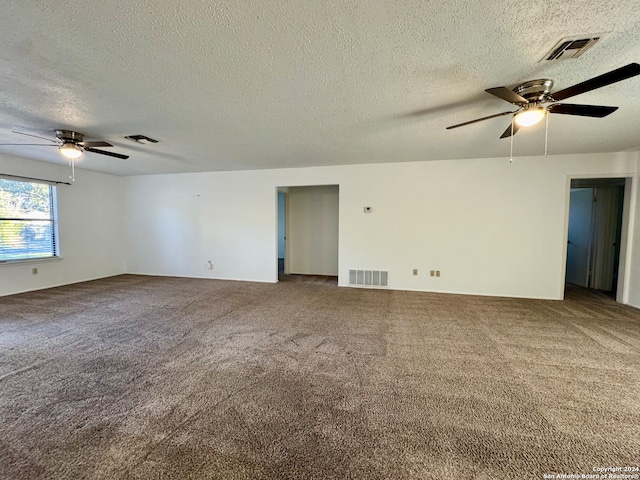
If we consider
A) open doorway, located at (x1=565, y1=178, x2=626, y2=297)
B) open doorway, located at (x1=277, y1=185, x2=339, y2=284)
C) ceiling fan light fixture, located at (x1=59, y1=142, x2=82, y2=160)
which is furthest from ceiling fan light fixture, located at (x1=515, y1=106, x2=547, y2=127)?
ceiling fan light fixture, located at (x1=59, y1=142, x2=82, y2=160)

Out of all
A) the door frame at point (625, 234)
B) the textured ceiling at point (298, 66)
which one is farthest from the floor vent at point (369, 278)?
the door frame at point (625, 234)

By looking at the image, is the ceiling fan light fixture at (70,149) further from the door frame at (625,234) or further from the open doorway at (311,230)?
the door frame at (625,234)

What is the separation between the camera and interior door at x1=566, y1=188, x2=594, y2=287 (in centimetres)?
560

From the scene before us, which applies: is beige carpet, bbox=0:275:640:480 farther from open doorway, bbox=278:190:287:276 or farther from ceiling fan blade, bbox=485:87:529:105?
open doorway, bbox=278:190:287:276

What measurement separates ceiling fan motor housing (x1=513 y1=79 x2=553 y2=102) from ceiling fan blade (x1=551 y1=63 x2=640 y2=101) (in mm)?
80

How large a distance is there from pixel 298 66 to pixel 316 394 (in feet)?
7.87

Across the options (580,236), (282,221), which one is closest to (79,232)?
(282,221)

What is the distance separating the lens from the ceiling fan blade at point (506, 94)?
195 cm

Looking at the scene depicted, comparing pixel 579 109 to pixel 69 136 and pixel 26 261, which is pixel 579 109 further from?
pixel 26 261

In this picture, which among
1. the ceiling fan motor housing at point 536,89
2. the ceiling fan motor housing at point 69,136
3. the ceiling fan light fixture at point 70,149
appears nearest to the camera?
the ceiling fan motor housing at point 536,89

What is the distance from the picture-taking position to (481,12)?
1.47 meters

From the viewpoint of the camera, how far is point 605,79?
5.65 ft

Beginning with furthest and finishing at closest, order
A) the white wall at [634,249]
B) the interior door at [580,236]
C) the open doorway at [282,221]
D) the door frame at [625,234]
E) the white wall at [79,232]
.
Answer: the open doorway at [282,221] < the interior door at [580,236] < the white wall at [79,232] < the door frame at [625,234] < the white wall at [634,249]

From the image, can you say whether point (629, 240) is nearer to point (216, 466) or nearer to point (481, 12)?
point (481, 12)
